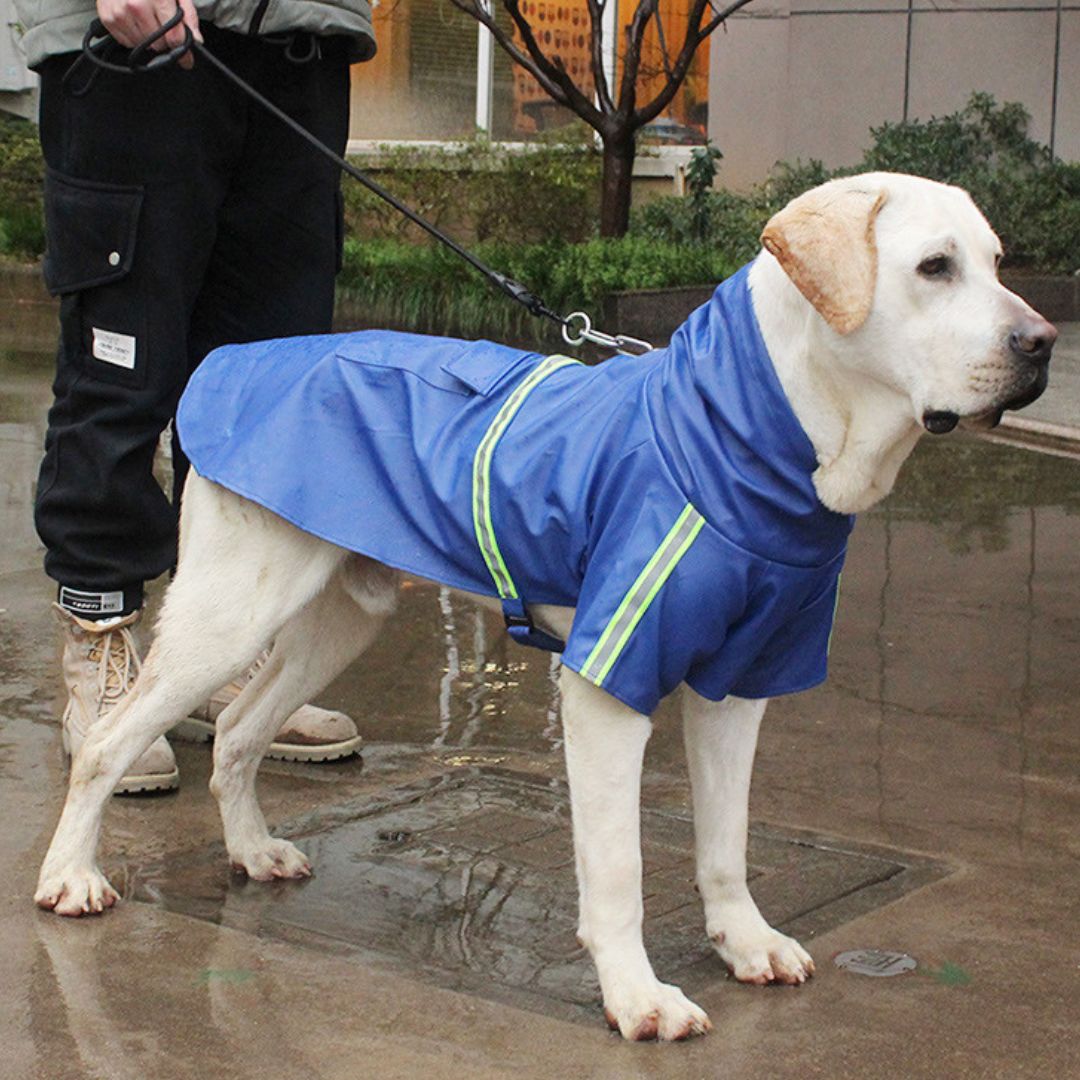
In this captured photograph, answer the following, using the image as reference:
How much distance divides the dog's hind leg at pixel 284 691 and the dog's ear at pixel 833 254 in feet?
3.85

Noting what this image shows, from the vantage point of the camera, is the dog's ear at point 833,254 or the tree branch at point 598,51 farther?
the tree branch at point 598,51

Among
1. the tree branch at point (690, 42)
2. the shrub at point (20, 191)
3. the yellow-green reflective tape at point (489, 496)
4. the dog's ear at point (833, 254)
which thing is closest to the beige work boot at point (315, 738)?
the yellow-green reflective tape at point (489, 496)

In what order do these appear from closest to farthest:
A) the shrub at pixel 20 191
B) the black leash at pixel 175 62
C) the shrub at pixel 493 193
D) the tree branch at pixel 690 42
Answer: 1. the black leash at pixel 175 62
2. the tree branch at pixel 690 42
3. the shrub at pixel 493 193
4. the shrub at pixel 20 191

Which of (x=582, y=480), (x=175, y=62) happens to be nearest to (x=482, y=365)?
(x=582, y=480)

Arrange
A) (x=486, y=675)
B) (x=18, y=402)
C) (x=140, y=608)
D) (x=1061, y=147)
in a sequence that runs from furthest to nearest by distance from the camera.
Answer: (x=1061, y=147), (x=18, y=402), (x=486, y=675), (x=140, y=608)

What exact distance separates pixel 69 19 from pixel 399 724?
1886 mm

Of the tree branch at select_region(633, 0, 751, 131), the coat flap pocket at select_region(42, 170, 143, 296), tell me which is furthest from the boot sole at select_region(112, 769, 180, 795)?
the tree branch at select_region(633, 0, 751, 131)

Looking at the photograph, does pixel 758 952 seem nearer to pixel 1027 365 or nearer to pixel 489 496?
pixel 489 496

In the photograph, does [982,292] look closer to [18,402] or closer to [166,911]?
[166,911]

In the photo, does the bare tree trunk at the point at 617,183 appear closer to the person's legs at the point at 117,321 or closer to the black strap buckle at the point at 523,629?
the person's legs at the point at 117,321

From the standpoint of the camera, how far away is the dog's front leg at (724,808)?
10.6 ft

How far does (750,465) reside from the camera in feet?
9.69

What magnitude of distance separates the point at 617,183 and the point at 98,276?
9.35 meters

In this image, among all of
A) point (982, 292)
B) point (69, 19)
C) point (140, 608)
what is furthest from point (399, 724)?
point (982, 292)
